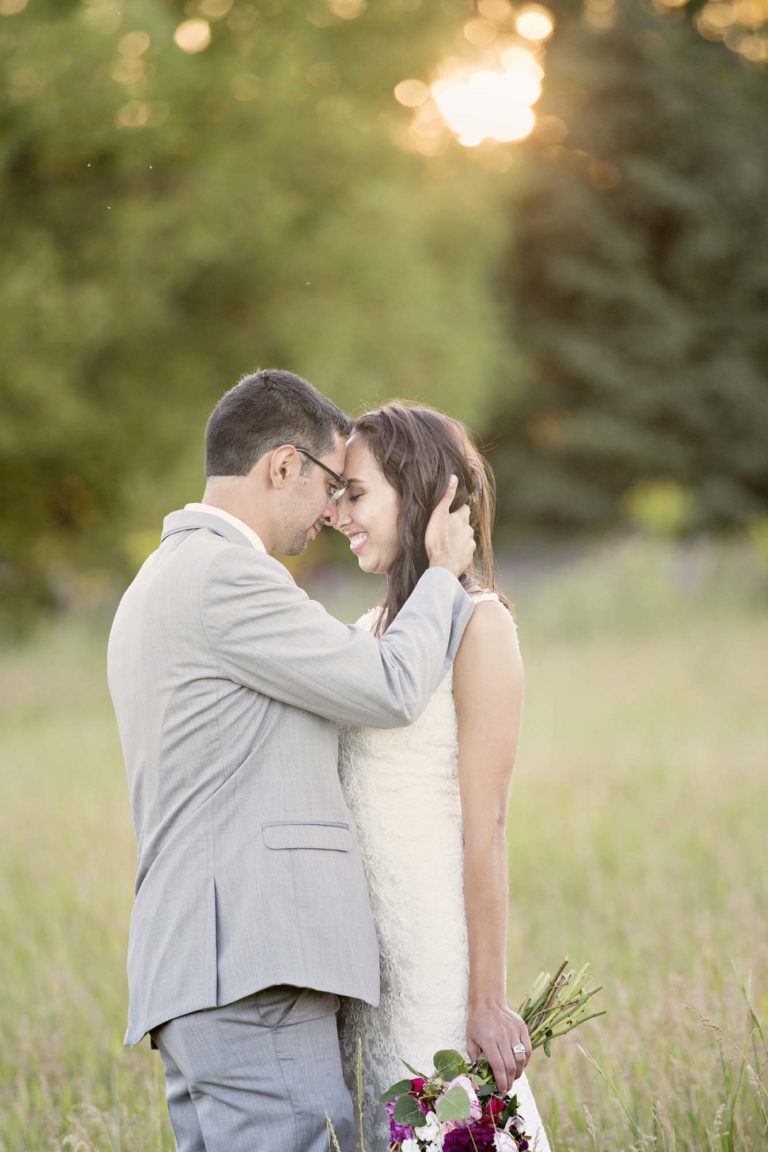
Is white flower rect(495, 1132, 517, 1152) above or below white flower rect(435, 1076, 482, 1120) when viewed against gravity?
below

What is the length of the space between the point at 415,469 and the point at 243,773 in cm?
92

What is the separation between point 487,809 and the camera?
2.96 metres

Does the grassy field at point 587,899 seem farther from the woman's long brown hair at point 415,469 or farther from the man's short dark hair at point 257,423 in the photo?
the man's short dark hair at point 257,423

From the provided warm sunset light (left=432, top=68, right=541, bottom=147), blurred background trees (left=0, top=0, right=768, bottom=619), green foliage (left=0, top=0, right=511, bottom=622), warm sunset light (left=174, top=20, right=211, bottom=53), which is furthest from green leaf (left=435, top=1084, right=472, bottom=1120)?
warm sunset light (left=432, top=68, right=541, bottom=147)

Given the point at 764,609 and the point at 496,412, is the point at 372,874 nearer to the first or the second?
the point at 764,609

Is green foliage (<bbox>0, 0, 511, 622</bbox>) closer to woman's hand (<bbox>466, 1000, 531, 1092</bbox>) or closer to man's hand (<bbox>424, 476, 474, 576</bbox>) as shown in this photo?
→ man's hand (<bbox>424, 476, 474, 576</bbox>)

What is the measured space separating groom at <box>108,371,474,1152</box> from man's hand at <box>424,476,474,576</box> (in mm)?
270

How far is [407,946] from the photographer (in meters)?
3.04

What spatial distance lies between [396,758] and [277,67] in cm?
1708

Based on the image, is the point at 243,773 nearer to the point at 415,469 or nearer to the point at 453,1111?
the point at 453,1111

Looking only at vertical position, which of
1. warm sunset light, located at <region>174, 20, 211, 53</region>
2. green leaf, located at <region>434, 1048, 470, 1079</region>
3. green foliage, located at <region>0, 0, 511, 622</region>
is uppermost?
warm sunset light, located at <region>174, 20, 211, 53</region>

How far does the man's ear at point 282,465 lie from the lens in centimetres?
306

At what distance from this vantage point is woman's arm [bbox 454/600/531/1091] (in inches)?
116

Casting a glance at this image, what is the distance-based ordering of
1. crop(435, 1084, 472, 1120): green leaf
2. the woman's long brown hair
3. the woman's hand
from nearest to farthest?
crop(435, 1084, 472, 1120): green leaf < the woman's hand < the woman's long brown hair
